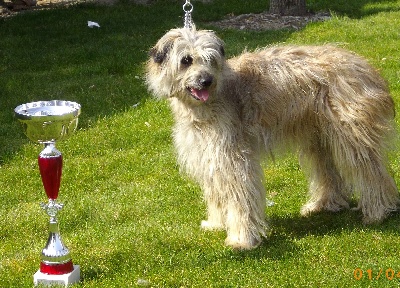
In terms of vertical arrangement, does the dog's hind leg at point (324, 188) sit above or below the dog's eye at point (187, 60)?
below

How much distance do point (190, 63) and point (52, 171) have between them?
3.88 ft

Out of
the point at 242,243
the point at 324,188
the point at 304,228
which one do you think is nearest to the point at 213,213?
the point at 242,243

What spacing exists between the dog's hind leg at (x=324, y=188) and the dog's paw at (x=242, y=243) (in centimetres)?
85

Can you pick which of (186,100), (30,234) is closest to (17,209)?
(30,234)

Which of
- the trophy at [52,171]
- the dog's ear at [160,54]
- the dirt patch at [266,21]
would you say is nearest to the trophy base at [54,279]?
the trophy at [52,171]

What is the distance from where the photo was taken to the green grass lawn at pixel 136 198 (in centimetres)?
511

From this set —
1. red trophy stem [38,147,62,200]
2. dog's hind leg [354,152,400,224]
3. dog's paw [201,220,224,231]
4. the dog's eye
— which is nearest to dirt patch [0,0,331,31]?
dog's hind leg [354,152,400,224]

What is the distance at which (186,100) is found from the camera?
5242 mm

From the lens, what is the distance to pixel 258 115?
5.41 metres

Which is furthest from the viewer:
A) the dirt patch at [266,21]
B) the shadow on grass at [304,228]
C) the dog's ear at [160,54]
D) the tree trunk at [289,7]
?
the tree trunk at [289,7]

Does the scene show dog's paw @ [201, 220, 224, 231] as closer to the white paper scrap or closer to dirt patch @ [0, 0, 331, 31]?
dirt patch @ [0, 0, 331, 31]

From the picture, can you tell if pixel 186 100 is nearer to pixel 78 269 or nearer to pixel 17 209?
pixel 78 269

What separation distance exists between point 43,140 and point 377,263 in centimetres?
239
